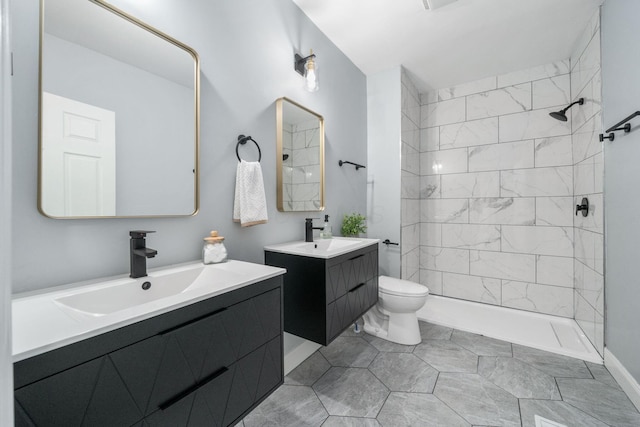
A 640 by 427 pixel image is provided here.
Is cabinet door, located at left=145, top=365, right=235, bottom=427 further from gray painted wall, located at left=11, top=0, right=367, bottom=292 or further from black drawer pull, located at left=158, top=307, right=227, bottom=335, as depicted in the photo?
gray painted wall, located at left=11, top=0, right=367, bottom=292

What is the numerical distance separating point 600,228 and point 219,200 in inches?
99.2

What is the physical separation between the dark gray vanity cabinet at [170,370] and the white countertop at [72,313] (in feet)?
0.06

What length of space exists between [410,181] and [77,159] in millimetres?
2703

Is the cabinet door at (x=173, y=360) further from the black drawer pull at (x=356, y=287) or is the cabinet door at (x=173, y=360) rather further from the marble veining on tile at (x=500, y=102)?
the marble veining on tile at (x=500, y=102)

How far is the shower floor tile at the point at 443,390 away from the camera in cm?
139

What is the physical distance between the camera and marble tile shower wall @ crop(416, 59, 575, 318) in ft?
8.42

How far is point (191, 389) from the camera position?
0.78 metres

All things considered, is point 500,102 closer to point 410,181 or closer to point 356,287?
point 410,181

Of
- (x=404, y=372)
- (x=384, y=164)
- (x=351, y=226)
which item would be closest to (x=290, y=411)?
(x=404, y=372)

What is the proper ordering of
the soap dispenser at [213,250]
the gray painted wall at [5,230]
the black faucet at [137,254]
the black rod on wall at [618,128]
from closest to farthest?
the gray painted wall at [5,230], the black faucet at [137,254], the soap dispenser at [213,250], the black rod on wall at [618,128]

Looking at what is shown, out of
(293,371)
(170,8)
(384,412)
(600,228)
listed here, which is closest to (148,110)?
(170,8)

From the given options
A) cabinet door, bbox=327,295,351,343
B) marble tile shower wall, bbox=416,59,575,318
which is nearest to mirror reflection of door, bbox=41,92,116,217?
cabinet door, bbox=327,295,351,343

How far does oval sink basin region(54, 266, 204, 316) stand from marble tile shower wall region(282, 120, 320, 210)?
2.74 feet

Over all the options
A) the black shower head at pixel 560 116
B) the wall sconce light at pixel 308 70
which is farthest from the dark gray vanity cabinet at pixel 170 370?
the black shower head at pixel 560 116
